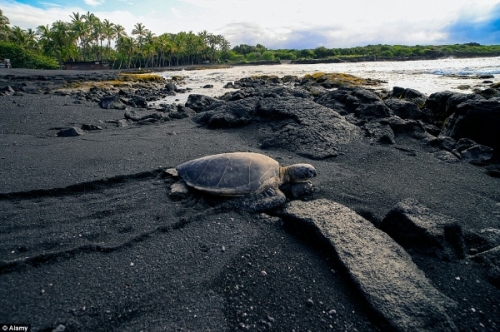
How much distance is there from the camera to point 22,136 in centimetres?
686

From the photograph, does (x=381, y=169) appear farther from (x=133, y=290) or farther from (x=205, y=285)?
(x=133, y=290)

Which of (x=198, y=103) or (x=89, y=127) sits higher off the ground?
(x=198, y=103)

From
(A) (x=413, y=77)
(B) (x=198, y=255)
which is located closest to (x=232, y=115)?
(B) (x=198, y=255)

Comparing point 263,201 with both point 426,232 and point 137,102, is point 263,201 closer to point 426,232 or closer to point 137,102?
point 426,232

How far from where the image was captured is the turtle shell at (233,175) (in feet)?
12.1

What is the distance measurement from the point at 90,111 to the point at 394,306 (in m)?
11.9

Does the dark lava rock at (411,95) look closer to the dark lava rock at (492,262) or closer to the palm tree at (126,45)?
the dark lava rock at (492,262)

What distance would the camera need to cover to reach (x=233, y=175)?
3766 mm

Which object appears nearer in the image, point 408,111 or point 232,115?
point 232,115

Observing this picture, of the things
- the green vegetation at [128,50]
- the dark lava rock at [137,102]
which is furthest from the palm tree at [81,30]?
the dark lava rock at [137,102]

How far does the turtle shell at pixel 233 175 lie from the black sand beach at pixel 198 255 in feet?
0.90

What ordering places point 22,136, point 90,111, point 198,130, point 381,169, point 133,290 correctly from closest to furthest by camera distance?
point 133,290, point 381,169, point 22,136, point 198,130, point 90,111

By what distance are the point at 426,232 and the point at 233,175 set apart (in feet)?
7.97

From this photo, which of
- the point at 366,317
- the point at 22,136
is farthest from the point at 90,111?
the point at 366,317
